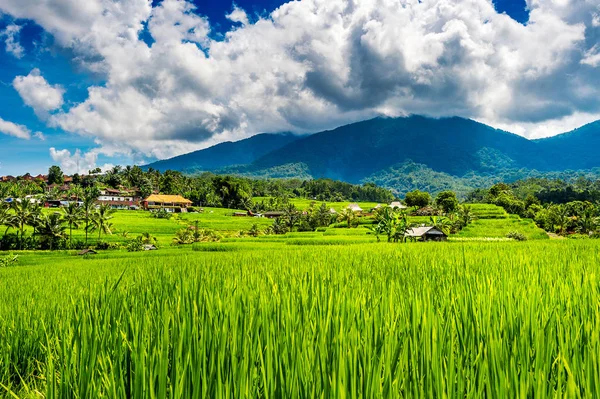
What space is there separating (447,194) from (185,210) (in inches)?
2921

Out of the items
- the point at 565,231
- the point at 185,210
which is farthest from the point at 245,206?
the point at 565,231

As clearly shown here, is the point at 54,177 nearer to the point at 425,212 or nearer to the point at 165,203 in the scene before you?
the point at 165,203

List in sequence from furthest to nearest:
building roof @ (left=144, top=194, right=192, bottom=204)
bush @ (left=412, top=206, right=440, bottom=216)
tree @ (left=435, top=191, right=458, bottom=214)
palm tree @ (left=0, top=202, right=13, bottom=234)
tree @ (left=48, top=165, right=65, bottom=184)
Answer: tree @ (left=48, top=165, right=65, bottom=184), building roof @ (left=144, top=194, right=192, bottom=204), bush @ (left=412, top=206, right=440, bottom=216), tree @ (left=435, top=191, right=458, bottom=214), palm tree @ (left=0, top=202, right=13, bottom=234)

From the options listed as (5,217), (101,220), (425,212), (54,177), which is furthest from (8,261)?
(54,177)

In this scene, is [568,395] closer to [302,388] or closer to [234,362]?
[302,388]

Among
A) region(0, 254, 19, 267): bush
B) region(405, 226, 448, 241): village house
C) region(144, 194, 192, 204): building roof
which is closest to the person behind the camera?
region(0, 254, 19, 267): bush

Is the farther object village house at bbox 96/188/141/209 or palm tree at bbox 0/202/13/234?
village house at bbox 96/188/141/209

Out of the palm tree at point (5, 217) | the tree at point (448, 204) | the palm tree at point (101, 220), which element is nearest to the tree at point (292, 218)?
the palm tree at point (101, 220)

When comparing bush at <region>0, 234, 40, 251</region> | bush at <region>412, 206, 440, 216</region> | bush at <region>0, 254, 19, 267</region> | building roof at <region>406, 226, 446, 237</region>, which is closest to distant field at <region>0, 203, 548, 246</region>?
building roof at <region>406, 226, 446, 237</region>

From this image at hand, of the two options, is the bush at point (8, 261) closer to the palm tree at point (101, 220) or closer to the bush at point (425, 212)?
the palm tree at point (101, 220)

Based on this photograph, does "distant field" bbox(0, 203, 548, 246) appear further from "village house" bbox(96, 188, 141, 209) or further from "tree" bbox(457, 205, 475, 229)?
"village house" bbox(96, 188, 141, 209)

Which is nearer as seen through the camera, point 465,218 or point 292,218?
point 465,218

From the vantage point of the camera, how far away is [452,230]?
60.6 metres

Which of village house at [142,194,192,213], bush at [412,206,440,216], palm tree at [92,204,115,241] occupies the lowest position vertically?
bush at [412,206,440,216]
